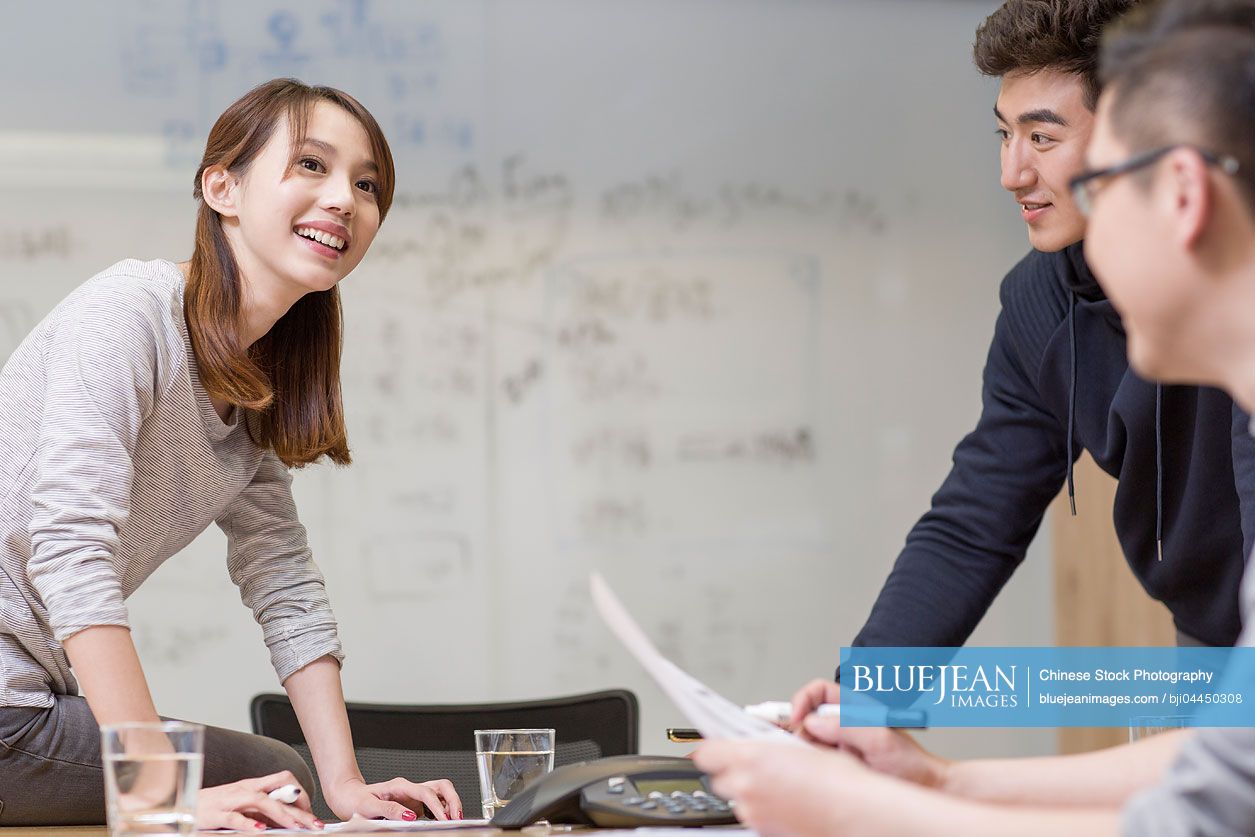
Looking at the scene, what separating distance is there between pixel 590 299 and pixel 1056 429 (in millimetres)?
1623

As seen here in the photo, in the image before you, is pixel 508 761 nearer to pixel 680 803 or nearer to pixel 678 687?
pixel 680 803

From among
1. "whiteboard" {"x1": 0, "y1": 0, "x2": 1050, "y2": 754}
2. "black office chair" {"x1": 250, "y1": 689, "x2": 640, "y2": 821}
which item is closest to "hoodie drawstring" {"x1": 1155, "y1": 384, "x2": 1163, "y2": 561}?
"black office chair" {"x1": 250, "y1": 689, "x2": 640, "y2": 821}

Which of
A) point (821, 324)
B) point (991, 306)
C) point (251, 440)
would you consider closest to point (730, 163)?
point (821, 324)

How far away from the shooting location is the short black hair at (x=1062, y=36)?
167cm

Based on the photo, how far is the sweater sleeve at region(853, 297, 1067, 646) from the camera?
1794mm

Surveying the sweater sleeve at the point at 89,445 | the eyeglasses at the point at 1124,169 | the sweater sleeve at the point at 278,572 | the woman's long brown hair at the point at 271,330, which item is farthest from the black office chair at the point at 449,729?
the eyeglasses at the point at 1124,169

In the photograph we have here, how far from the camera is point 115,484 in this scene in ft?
4.52

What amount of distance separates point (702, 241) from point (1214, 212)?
266cm

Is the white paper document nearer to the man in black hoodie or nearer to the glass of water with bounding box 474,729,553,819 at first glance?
the glass of water with bounding box 474,729,553,819

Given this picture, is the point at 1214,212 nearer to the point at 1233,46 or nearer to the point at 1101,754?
the point at 1233,46

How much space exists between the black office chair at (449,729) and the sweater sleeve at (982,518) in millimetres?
526

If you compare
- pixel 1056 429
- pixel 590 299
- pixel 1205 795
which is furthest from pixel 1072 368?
pixel 590 299

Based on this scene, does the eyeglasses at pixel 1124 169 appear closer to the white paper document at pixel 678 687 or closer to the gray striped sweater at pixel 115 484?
the white paper document at pixel 678 687

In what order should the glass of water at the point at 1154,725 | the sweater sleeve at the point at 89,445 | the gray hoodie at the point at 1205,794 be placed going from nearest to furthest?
the gray hoodie at the point at 1205,794, the glass of water at the point at 1154,725, the sweater sleeve at the point at 89,445
